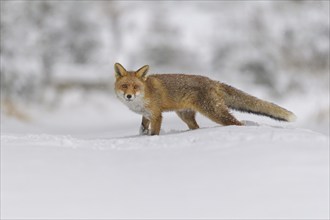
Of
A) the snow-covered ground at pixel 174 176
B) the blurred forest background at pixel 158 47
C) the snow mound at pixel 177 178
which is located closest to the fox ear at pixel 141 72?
the snow-covered ground at pixel 174 176

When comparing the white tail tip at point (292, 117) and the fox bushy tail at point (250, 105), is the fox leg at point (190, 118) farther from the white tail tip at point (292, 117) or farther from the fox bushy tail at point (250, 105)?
Result: the white tail tip at point (292, 117)

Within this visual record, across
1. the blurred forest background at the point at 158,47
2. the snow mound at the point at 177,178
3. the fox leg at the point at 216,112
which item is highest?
the blurred forest background at the point at 158,47

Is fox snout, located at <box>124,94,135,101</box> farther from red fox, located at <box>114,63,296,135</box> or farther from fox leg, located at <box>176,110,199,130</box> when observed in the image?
fox leg, located at <box>176,110,199,130</box>

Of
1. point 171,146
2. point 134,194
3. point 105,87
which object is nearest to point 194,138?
point 171,146

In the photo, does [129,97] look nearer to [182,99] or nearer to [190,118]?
[182,99]

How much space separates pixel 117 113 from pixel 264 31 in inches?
153

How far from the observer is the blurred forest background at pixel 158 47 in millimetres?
15250

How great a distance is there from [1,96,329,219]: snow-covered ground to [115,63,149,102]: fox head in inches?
19.3

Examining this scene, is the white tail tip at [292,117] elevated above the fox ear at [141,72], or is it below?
below

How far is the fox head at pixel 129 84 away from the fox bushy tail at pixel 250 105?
86cm

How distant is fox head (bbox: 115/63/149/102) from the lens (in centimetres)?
680

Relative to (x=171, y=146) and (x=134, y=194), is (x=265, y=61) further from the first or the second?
(x=134, y=194)

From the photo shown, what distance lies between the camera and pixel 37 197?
4652 millimetres

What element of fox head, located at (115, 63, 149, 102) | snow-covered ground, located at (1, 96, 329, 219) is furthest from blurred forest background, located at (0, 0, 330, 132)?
snow-covered ground, located at (1, 96, 329, 219)
